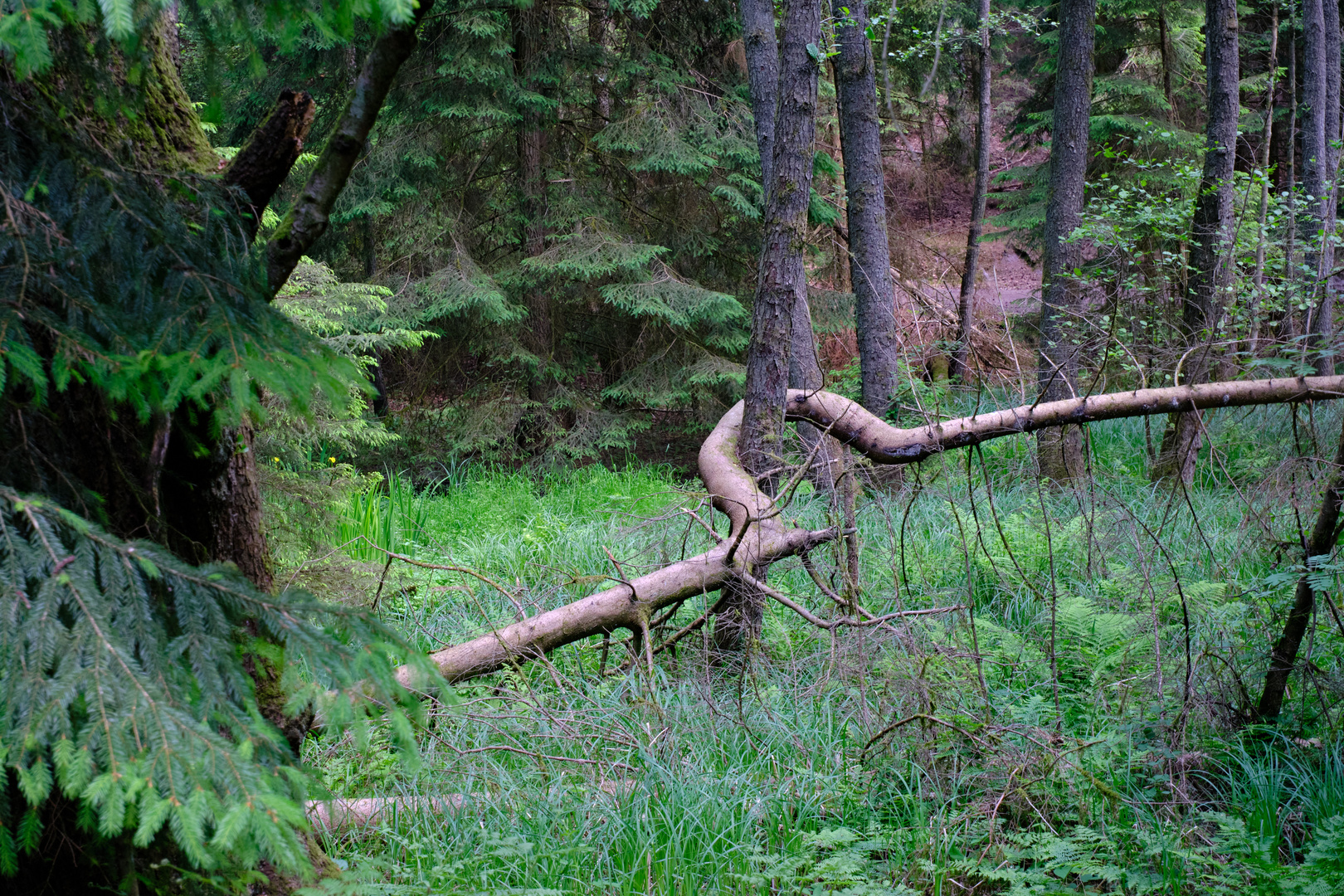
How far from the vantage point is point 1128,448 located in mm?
8641

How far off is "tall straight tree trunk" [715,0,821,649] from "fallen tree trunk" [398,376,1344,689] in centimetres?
24

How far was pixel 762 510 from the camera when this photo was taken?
13.4 ft

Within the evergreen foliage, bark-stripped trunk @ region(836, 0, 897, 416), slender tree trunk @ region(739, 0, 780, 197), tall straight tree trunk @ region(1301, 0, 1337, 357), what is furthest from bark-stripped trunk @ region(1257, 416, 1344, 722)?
tall straight tree trunk @ region(1301, 0, 1337, 357)

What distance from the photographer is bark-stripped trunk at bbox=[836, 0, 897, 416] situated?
323 inches

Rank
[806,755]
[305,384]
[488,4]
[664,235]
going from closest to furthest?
[305,384], [806,755], [488,4], [664,235]

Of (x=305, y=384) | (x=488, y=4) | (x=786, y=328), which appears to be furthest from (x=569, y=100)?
(x=305, y=384)

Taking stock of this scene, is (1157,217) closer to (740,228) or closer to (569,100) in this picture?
(740,228)

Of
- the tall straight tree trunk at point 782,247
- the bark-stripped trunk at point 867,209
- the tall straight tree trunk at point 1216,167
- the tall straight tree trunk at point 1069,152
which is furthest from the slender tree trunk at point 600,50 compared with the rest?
the tall straight tree trunk at point 782,247

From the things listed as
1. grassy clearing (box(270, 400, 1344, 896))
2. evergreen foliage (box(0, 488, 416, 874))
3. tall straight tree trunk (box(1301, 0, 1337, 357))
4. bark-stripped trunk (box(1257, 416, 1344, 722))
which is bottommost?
grassy clearing (box(270, 400, 1344, 896))

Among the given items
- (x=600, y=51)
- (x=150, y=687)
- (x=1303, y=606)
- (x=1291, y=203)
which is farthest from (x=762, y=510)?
(x=600, y=51)

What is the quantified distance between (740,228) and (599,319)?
218 centimetres

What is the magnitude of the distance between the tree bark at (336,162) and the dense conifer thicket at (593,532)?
0.5 inches

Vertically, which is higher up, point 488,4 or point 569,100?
point 488,4

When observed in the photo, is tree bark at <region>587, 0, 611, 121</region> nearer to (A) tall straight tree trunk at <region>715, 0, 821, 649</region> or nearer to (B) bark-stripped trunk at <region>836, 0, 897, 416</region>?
(B) bark-stripped trunk at <region>836, 0, 897, 416</region>
